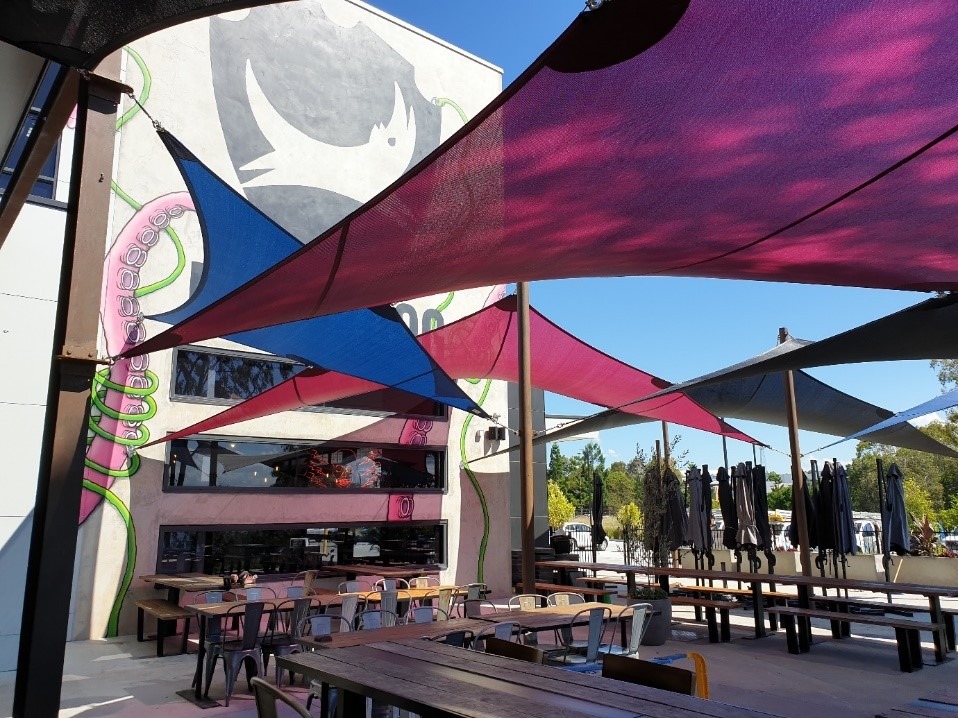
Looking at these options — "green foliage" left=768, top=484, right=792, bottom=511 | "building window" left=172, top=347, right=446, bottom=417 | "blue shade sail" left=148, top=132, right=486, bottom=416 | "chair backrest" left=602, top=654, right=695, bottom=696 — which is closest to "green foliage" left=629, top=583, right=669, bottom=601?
"blue shade sail" left=148, top=132, right=486, bottom=416

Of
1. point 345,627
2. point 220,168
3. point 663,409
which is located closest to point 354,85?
point 220,168

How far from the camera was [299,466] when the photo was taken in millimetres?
9703

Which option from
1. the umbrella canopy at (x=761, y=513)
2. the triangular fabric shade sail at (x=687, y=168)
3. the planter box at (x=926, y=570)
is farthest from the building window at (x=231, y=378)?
the planter box at (x=926, y=570)

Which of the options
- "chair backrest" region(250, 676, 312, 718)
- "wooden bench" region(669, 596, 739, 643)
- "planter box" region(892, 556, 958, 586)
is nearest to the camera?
"chair backrest" region(250, 676, 312, 718)

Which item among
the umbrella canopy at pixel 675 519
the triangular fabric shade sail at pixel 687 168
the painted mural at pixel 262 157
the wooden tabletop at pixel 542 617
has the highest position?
the painted mural at pixel 262 157

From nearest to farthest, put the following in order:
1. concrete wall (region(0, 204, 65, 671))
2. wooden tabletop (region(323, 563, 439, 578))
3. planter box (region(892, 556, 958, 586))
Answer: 1. concrete wall (region(0, 204, 65, 671))
2. wooden tabletop (region(323, 563, 439, 578))
3. planter box (region(892, 556, 958, 586))

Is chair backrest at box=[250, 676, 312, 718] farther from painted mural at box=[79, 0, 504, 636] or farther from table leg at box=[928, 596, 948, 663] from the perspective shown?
table leg at box=[928, 596, 948, 663]

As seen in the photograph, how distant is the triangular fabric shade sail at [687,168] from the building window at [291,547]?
5393mm

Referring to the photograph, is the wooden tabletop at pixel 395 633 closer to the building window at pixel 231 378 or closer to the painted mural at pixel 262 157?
the building window at pixel 231 378

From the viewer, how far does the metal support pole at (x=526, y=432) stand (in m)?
7.73

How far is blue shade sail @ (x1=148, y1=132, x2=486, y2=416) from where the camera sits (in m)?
4.87

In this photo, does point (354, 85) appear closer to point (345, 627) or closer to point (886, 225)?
point (345, 627)

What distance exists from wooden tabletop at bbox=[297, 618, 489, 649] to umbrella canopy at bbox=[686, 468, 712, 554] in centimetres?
538

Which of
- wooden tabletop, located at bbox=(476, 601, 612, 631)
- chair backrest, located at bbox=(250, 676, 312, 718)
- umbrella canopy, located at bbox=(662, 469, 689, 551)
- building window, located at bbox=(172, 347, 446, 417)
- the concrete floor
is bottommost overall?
the concrete floor
